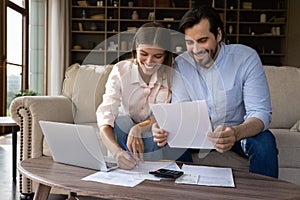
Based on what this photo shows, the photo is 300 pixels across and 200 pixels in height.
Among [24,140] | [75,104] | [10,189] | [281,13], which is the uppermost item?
[281,13]

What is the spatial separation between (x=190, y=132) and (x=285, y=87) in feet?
4.56

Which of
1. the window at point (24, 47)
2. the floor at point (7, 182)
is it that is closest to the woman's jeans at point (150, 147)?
the floor at point (7, 182)

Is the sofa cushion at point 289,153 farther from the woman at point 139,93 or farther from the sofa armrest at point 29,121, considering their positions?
the sofa armrest at point 29,121

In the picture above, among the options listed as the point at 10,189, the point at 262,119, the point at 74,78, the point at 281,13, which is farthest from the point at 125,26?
the point at 262,119

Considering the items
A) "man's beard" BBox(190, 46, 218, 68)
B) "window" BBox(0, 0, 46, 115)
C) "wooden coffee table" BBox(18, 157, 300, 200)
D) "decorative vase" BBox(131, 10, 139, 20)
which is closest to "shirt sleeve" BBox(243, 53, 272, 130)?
"man's beard" BBox(190, 46, 218, 68)

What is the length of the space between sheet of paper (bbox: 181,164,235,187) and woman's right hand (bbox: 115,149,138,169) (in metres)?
0.16

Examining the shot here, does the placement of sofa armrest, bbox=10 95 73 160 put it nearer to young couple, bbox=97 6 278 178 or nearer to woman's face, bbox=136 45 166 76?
young couple, bbox=97 6 278 178

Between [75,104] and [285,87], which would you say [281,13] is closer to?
[285,87]

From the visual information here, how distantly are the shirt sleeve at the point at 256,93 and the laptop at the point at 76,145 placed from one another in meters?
0.60

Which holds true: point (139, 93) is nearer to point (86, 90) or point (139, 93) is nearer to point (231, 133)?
point (231, 133)

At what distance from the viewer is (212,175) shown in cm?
119

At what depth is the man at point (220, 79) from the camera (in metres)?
1.56

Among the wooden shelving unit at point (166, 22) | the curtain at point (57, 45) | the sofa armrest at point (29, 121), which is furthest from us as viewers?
the wooden shelving unit at point (166, 22)

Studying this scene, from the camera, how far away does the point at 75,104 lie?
246 centimetres
